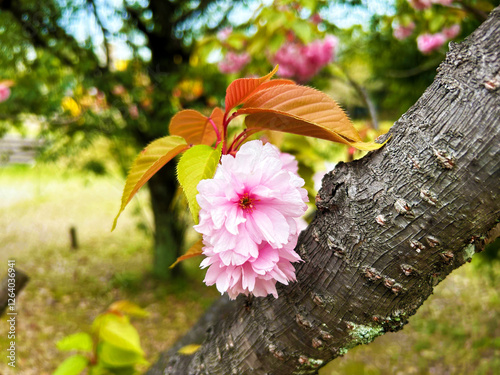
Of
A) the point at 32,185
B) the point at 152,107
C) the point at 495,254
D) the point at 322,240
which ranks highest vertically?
the point at 32,185

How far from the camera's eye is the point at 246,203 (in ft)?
1.58

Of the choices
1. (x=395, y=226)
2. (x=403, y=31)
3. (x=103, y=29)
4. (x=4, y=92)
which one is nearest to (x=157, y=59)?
(x=103, y=29)

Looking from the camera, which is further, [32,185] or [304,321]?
[32,185]

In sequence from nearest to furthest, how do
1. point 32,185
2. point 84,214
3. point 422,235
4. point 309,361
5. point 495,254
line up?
point 422,235 → point 309,361 → point 495,254 → point 84,214 → point 32,185

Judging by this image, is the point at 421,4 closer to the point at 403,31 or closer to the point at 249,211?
the point at 403,31

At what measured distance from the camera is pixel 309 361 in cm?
58

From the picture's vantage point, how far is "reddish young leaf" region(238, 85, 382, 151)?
1.54ft

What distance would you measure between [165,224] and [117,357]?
7.19ft

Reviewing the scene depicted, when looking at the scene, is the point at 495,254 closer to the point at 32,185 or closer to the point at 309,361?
the point at 309,361

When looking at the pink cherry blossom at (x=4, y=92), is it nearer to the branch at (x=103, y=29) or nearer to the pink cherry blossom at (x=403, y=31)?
the branch at (x=103, y=29)

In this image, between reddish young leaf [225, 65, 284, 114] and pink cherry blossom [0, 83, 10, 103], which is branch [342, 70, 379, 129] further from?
pink cherry blossom [0, 83, 10, 103]

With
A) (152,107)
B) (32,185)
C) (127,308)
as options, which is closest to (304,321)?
(127,308)

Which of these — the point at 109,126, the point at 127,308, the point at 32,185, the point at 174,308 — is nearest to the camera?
the point at 127,308

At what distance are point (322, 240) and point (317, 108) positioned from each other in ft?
0.61
